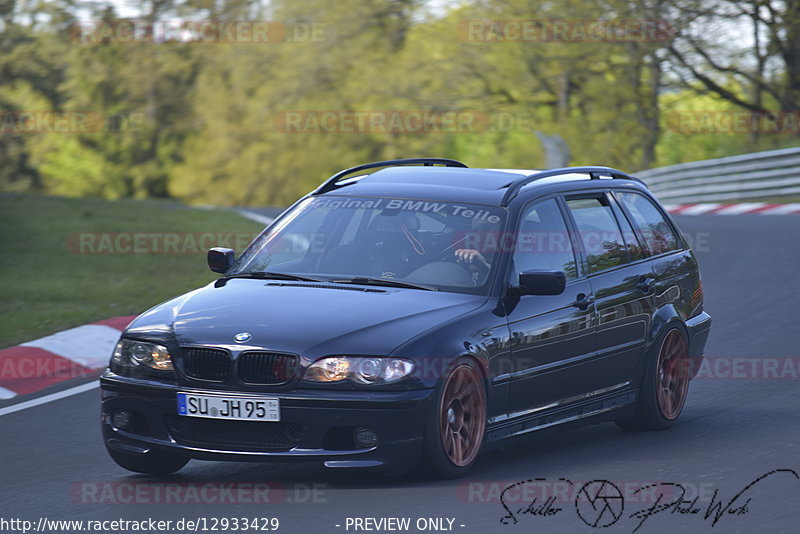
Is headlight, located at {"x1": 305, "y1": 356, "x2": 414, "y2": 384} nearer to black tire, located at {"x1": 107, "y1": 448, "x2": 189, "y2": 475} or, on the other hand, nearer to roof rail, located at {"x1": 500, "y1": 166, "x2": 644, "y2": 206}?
black tire, located at {"x1": 107, "y1": 448, "x2": 189, "y2": 475}

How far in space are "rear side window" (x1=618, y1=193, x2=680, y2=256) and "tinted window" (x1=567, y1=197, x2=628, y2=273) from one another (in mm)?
354

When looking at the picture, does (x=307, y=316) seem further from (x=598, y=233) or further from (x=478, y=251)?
(x=598, y=233)

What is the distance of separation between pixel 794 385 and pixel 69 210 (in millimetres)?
15093

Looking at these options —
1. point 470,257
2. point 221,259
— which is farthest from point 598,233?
point 221,259

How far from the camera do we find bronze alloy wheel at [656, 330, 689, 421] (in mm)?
8586

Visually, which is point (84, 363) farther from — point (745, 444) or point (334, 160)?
point (334, 160)

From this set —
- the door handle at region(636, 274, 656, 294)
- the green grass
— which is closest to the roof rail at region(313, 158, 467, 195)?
the door handle at region(636, 274, 656, 294)

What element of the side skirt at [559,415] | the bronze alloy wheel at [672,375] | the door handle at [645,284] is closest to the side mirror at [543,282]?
the side skirt at [559,415]

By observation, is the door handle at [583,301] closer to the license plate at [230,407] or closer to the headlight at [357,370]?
the headlight at [357,370]

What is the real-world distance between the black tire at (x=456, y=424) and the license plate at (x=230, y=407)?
2.48ft

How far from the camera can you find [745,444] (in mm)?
7789

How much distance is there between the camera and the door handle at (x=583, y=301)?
768 centimetres

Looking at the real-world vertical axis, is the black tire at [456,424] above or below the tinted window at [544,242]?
below

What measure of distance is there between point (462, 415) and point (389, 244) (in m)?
1.25
